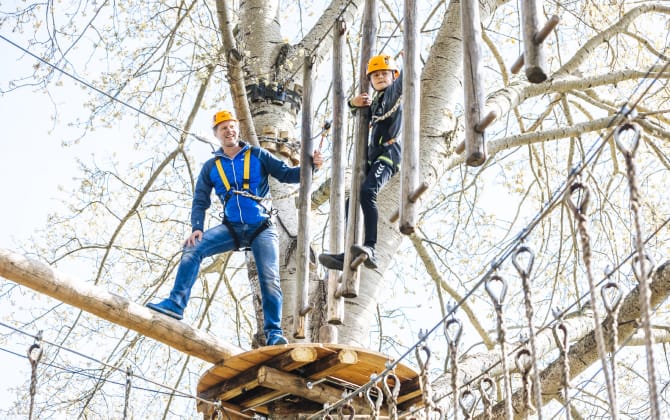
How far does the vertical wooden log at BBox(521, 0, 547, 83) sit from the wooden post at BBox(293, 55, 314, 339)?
252cm

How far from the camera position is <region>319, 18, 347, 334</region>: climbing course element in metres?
5.64

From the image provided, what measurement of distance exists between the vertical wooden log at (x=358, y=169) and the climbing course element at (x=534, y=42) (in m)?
1.94

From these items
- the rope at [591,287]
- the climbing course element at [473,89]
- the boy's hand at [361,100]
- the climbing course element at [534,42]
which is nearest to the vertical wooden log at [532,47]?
the climbing course element at [534,42]

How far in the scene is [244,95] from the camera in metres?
6.89

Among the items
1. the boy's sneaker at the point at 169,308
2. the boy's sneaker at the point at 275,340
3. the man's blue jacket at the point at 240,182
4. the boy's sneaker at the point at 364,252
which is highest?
the man's blue jacket at the point at 240,182

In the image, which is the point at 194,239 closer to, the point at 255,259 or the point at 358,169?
the point at 255,259

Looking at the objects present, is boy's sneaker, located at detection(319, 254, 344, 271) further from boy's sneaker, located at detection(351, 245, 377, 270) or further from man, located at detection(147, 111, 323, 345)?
man, located at detection(147, 111, 323, 345)

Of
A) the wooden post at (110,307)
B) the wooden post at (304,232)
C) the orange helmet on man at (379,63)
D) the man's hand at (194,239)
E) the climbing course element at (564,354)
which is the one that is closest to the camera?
the climbing course element at (564,354)

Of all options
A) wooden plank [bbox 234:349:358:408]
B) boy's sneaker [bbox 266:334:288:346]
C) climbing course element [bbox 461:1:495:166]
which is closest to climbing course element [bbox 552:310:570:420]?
climbing course element [bbox 461:1:495:166]

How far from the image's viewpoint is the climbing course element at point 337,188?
5.64m

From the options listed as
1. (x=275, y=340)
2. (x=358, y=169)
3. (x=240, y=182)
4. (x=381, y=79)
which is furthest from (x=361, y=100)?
(x=275, y=340)

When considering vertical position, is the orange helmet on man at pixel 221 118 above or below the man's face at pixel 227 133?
above

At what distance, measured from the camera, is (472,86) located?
13.5ft

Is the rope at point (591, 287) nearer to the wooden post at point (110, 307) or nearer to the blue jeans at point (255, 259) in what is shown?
the wooden post at point (110, 307)
